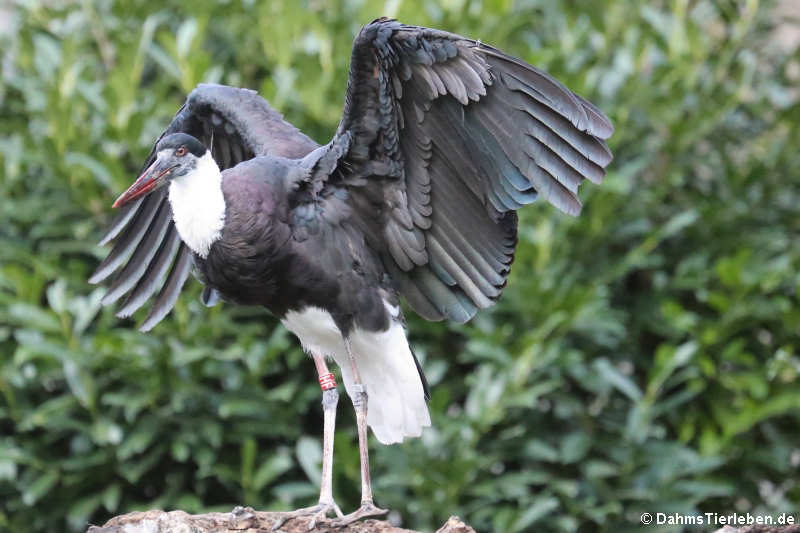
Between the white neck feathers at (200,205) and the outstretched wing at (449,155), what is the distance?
14.2 inches

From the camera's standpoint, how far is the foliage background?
18.9ft

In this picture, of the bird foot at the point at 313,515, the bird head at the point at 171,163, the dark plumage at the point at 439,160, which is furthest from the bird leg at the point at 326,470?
the bird head at the point at 171,163

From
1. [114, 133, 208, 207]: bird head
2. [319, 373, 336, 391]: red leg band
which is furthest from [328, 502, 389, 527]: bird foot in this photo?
[114, 133, 208, 207]: bird head

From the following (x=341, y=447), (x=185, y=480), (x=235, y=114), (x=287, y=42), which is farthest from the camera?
(x=287, y=42)

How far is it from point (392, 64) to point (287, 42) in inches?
98.4

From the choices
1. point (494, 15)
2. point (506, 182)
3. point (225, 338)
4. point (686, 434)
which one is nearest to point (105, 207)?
point (225, 338)

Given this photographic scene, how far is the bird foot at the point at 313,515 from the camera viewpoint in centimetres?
441

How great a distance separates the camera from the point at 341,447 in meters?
5.57

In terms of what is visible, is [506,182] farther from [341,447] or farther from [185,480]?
[185,480]

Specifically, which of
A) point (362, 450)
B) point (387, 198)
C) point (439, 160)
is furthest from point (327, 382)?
point (439, 160)

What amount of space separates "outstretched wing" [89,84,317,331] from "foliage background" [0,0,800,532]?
520 millimetres

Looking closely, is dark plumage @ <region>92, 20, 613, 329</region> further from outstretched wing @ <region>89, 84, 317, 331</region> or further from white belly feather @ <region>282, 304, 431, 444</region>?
white belly feather @ <region>282, 304, 431, 444</region>

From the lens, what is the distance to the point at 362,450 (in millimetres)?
4680

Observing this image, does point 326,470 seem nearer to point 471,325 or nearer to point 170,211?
point 170,211
